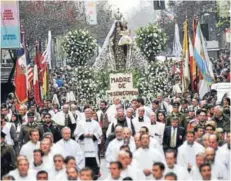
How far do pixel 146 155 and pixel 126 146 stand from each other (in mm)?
393

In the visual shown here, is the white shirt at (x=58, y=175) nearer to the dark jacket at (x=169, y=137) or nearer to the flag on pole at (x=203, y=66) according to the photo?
the dark jacket at (x=169, y=137)

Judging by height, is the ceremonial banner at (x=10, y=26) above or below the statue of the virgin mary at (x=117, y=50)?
above

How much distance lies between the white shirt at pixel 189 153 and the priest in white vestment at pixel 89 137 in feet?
11.3

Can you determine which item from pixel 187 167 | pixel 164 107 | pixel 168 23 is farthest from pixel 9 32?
pixel 168 23

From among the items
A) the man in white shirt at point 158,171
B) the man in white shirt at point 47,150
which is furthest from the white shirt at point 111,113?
the man in white shirt at point 158,171

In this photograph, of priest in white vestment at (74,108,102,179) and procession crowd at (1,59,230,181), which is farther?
priest in white vestment at (74,108,102,179)

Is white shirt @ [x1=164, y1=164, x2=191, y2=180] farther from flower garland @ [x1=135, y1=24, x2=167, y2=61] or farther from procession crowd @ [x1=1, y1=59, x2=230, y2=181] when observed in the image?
flower garland @ [x1=135, y1=24, x2=167, y2=61]

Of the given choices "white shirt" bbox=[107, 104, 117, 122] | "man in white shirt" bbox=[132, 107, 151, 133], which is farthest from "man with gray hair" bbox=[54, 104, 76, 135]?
"man in white shirt" bbox=[132, 107, 151, 133]

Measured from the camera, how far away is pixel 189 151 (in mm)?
14312

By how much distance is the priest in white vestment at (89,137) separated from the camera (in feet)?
57.2

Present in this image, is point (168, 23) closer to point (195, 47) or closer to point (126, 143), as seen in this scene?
point (195, 47)

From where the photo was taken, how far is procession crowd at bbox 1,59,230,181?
12.3 m

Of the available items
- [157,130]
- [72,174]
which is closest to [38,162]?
[72,174]

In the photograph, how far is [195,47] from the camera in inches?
961
